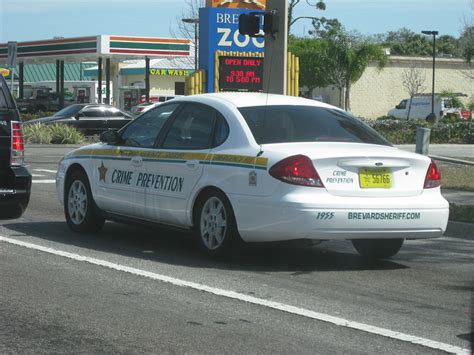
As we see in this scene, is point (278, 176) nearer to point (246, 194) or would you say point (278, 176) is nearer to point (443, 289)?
point (246, 194)

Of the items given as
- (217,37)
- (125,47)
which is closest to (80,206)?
(217,37)

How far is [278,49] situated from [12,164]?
9907 millimetres

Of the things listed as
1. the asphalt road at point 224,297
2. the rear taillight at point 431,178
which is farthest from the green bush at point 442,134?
the rear taillight at point 431,178

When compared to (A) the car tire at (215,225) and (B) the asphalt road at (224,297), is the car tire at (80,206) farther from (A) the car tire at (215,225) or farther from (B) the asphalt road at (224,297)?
(A) the car tire at (215,225)

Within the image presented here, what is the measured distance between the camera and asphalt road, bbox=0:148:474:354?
19.8ft

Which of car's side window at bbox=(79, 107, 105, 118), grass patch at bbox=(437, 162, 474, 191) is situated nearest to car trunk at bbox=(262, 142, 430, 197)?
grass patch at bbox=(437, 162, 474, 191)

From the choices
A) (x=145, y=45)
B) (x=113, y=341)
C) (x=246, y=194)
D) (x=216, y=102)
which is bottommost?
(x=113, y=341)

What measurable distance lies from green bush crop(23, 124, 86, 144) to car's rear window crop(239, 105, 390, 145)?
23403 mm

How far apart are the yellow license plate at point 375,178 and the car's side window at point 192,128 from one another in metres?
1.59

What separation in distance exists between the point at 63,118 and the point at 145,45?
20491mm

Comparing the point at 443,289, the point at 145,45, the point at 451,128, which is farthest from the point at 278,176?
the point at 145,45

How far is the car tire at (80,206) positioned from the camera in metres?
10.7

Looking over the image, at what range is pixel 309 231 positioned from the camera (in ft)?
27.2

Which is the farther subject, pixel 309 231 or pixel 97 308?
pixel 309 231
